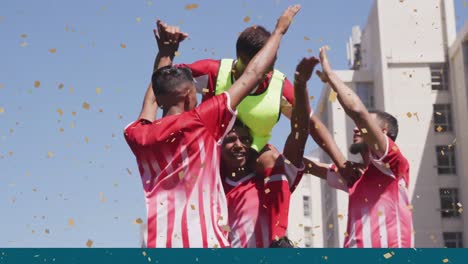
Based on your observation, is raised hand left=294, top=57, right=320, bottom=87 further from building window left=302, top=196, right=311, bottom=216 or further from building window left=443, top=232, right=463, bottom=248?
building window left=302, top=196, right=311, bottom=216

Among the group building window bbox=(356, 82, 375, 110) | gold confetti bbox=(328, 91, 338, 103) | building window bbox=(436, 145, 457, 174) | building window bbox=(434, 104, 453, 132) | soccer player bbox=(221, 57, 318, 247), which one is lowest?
soccer player bbox=(221, 57, 318, 247)

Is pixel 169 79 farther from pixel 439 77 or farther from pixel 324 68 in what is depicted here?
pixel 439 77

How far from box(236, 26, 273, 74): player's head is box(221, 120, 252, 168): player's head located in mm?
447

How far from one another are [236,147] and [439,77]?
50.5m

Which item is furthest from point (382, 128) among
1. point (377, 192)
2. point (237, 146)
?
point (237, 146)

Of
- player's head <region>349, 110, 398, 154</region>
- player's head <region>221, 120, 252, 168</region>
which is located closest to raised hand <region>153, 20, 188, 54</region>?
player's head <region>221, 120, 252, 168</region>

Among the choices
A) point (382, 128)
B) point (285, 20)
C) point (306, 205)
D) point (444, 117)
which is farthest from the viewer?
point (306, 205)

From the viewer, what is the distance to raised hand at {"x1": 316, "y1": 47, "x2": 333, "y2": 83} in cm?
776

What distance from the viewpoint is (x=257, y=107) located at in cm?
785

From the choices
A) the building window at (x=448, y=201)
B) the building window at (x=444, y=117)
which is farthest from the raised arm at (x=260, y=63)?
the building window at (x=444, y=117)

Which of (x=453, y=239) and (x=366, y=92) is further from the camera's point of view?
(x=366, y=92)

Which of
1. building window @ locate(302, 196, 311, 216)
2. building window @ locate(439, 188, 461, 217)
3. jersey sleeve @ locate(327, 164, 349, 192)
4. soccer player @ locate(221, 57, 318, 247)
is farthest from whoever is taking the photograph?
building window @ locate(302, 196, 311, 216)

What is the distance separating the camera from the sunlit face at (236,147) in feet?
25.5
